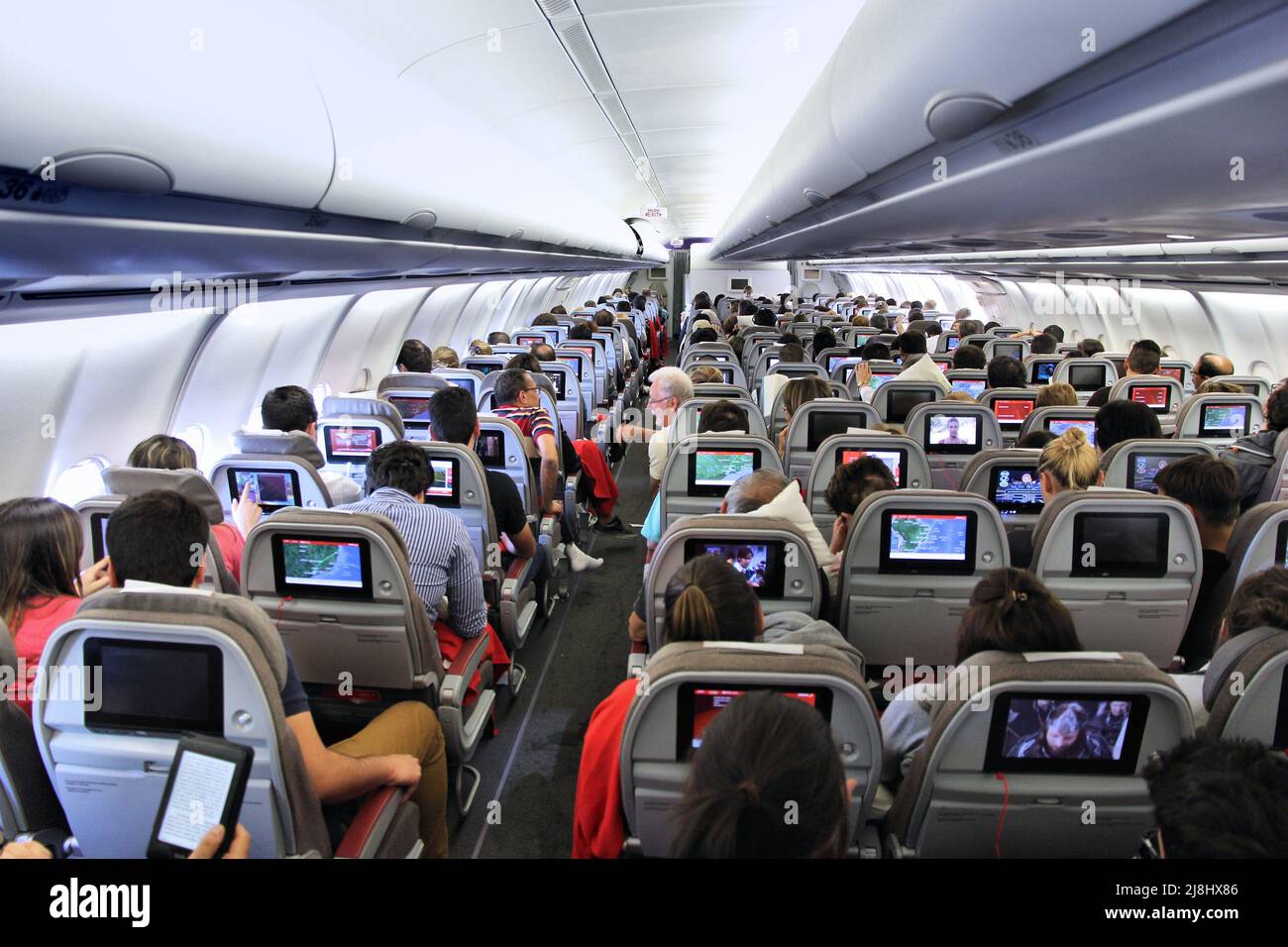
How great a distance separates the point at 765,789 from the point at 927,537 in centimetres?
246

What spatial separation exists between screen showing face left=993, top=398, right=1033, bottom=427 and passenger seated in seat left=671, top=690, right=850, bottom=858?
23.6 ft

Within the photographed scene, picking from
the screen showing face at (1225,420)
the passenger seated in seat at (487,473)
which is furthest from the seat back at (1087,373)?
the passenger seated in seat at (487,473)

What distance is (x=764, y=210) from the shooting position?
27.5 feet

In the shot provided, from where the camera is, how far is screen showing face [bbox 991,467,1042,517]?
509 centimetres

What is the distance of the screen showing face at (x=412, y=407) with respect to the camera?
308 inches

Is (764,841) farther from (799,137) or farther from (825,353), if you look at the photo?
(825,353)

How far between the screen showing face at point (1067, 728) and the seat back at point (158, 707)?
1935 mm

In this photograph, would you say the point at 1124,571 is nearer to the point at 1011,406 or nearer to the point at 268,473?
the point at 268,473

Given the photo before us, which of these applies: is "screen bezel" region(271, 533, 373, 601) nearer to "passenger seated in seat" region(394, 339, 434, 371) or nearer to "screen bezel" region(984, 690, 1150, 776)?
"screen bezel" region(984, 690, 1150, 776)

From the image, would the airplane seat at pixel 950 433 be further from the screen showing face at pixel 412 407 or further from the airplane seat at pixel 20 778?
the airplane seat at pixel 20 778

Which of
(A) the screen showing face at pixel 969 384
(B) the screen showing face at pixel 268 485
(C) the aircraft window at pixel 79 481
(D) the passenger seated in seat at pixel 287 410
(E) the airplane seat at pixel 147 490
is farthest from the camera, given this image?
(A) the screen showing face at pixel 969 384

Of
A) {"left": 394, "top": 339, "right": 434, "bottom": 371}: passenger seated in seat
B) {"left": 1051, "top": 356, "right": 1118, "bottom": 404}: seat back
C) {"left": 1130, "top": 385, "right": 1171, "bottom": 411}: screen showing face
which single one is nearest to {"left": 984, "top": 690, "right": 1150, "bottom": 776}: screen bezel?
{"left": 1130, "top": 385, "right": 1171, "bottom": 411}: screen showing face
